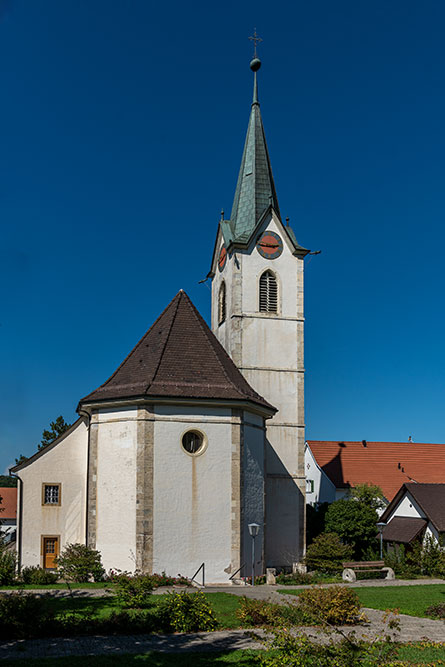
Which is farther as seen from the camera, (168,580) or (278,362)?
(278,362)

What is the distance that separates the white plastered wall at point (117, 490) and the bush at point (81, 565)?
1.23 ft

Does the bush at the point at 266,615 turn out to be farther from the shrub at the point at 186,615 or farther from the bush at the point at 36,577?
the bush at the point at 36,577

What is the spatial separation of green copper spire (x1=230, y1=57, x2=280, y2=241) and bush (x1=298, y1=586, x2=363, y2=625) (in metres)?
21.4

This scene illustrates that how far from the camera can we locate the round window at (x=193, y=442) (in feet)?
76.6

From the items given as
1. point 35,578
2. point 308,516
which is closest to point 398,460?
point 308,516

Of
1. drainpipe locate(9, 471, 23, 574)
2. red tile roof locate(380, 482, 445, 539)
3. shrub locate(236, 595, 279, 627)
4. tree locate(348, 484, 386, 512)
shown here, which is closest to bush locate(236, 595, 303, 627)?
shrub locate(236, 595, 279, 627)

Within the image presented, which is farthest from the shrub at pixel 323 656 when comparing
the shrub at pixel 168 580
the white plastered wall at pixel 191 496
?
the white plastered wall at pixel 191 496

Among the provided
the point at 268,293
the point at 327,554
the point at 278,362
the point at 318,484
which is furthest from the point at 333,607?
the point at 318,484

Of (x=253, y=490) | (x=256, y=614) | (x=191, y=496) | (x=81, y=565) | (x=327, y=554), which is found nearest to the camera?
(x=256, y=614)

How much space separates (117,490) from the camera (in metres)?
23.2

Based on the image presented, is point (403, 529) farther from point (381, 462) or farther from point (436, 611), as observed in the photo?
point (436, 611)

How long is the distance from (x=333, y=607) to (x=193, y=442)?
34.1 feet

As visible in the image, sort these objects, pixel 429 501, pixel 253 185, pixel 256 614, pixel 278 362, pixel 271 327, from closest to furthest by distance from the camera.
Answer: pixel 256 614, pixel 278 362, pixel 429 501, pixel 271 327, pixel 253 185

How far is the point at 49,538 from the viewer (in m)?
25.5
